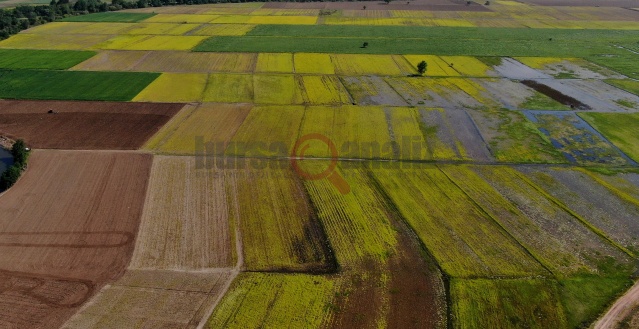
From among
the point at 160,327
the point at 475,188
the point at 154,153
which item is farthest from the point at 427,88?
the point at 160,327

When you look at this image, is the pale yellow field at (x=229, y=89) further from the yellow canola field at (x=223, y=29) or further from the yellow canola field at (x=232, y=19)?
the yellow canola field at (x=232, y=19)

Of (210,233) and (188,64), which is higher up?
(188,64)

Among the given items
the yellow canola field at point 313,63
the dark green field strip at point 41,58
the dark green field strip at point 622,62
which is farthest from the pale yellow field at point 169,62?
the dark green field strip at point 622,62

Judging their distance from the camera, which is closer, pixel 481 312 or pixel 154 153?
Result: pixel 481 312

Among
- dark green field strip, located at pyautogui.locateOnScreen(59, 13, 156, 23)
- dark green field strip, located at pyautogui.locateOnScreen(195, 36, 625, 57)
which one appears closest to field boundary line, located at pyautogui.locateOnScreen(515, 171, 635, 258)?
dark green field strip, located at pyautogui.locateOnScreen(195, 36, 625, 57)

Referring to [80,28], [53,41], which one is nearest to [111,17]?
[80,28]

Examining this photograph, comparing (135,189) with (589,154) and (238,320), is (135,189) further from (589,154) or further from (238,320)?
(589,154)

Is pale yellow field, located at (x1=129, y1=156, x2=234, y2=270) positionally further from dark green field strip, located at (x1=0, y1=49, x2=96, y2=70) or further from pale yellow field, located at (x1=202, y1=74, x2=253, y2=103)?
dark green field strip, located at (x1=0, y1=49, x2=96, y2=70)
